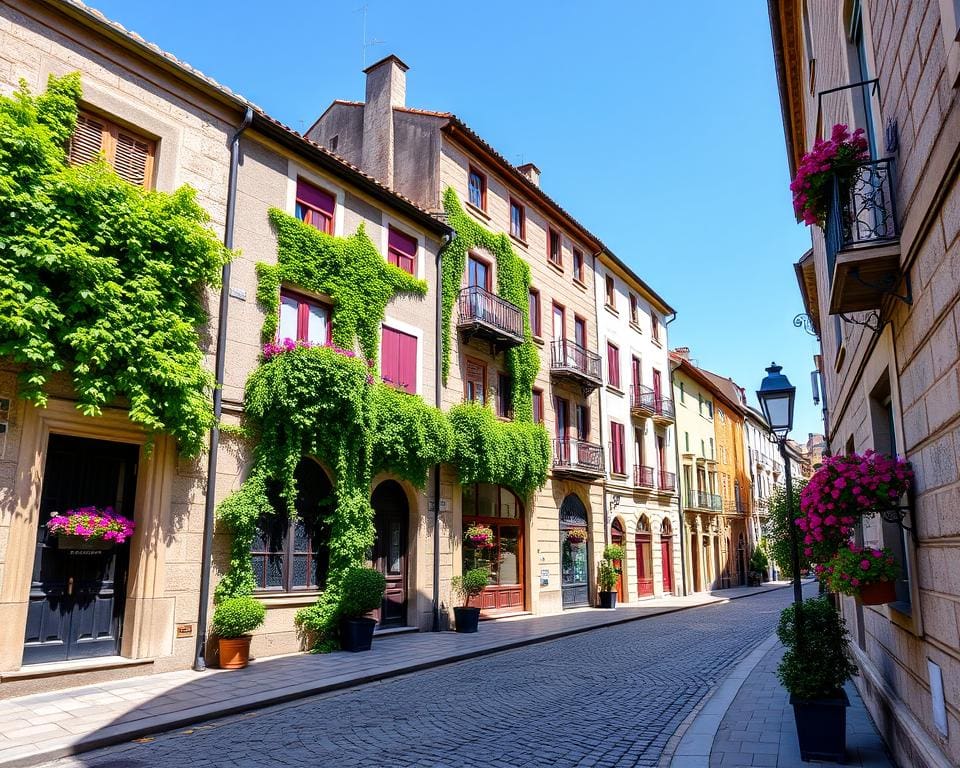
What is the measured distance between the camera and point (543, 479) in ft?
70.0

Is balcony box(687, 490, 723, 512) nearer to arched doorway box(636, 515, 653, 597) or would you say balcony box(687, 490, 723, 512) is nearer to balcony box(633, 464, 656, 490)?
balcony box(633, 464, 656, 490)

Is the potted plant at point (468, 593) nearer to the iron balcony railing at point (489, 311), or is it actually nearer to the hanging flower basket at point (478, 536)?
the hanging flower basket at point (478, 536)

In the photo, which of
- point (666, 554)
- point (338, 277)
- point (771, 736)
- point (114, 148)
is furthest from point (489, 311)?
point (666, 554)

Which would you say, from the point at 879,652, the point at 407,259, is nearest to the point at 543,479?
the point at 407,259

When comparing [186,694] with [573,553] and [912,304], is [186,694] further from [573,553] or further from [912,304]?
[573,553]

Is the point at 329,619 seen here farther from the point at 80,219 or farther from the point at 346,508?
the point at 80,219

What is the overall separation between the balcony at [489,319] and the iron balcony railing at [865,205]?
45.5ft

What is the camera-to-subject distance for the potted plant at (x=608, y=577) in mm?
24484

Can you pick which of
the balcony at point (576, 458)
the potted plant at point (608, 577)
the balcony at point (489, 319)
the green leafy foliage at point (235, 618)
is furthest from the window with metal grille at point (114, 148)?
the potted plant at point (608, 577)

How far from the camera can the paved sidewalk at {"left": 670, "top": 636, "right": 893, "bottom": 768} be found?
6.19 meters

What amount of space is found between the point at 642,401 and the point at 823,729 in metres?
24.3

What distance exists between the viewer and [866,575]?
16.8 feet

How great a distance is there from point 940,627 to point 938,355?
1.71 metres

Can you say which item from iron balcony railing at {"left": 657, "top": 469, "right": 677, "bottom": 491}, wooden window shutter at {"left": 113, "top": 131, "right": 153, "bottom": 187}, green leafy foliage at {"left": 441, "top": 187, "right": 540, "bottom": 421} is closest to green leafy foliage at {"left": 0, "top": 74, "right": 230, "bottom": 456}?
wooden window shutter at {"left": 113, "top": 131, "right": 153, "bottom": 187}
